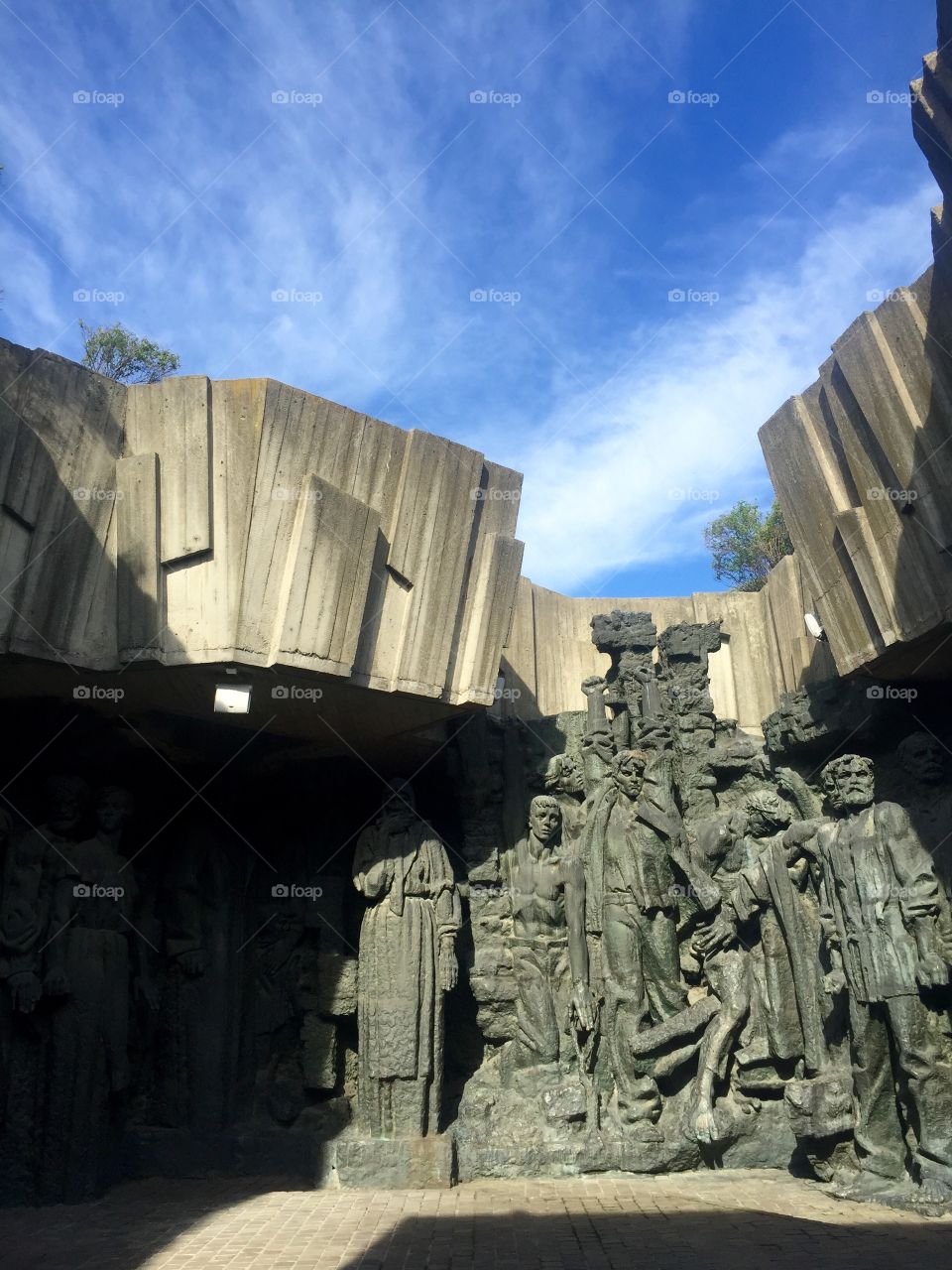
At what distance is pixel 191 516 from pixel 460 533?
2.34 m

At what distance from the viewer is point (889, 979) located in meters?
7.00

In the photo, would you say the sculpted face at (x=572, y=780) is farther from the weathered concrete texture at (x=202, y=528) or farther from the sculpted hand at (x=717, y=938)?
the weathered concrete texture at (x=202, y=528)

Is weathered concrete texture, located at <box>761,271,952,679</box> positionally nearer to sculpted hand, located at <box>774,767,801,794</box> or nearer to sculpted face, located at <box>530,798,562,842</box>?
sculpted hand, located at <box>774,767,801,794</box>

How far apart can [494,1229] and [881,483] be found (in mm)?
6147

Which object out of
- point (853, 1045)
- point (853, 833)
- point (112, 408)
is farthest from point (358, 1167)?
point (112, 408)

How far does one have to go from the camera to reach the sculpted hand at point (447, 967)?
835 centimetres

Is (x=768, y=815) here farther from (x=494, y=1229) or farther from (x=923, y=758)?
(x=494, y=1229)

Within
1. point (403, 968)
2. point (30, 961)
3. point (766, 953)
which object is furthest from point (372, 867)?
point (766, 953)

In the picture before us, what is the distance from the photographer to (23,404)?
23.3 feet

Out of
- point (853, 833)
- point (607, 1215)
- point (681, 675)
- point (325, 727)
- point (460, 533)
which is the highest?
point (460, 533)

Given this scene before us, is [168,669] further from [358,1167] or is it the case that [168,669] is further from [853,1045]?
[853,1045]

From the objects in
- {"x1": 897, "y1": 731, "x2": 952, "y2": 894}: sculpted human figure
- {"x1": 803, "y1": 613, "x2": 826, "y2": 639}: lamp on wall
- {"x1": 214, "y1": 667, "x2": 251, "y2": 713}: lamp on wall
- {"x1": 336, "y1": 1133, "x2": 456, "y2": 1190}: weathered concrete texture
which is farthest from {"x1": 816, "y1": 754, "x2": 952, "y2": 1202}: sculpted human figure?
{"x1": 214, "y1": 667, "x2": 251, "y2": 713}: lamp on wall

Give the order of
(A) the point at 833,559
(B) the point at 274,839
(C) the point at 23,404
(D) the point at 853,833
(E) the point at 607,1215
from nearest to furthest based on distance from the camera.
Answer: (E) the point at 607,1215 < (C) the point at 23,404 < (D) the point at 853,833 < (A) the point at 833,559 < (B) the point at 274,839

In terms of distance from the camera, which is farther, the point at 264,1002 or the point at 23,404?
the point at 264,1002
